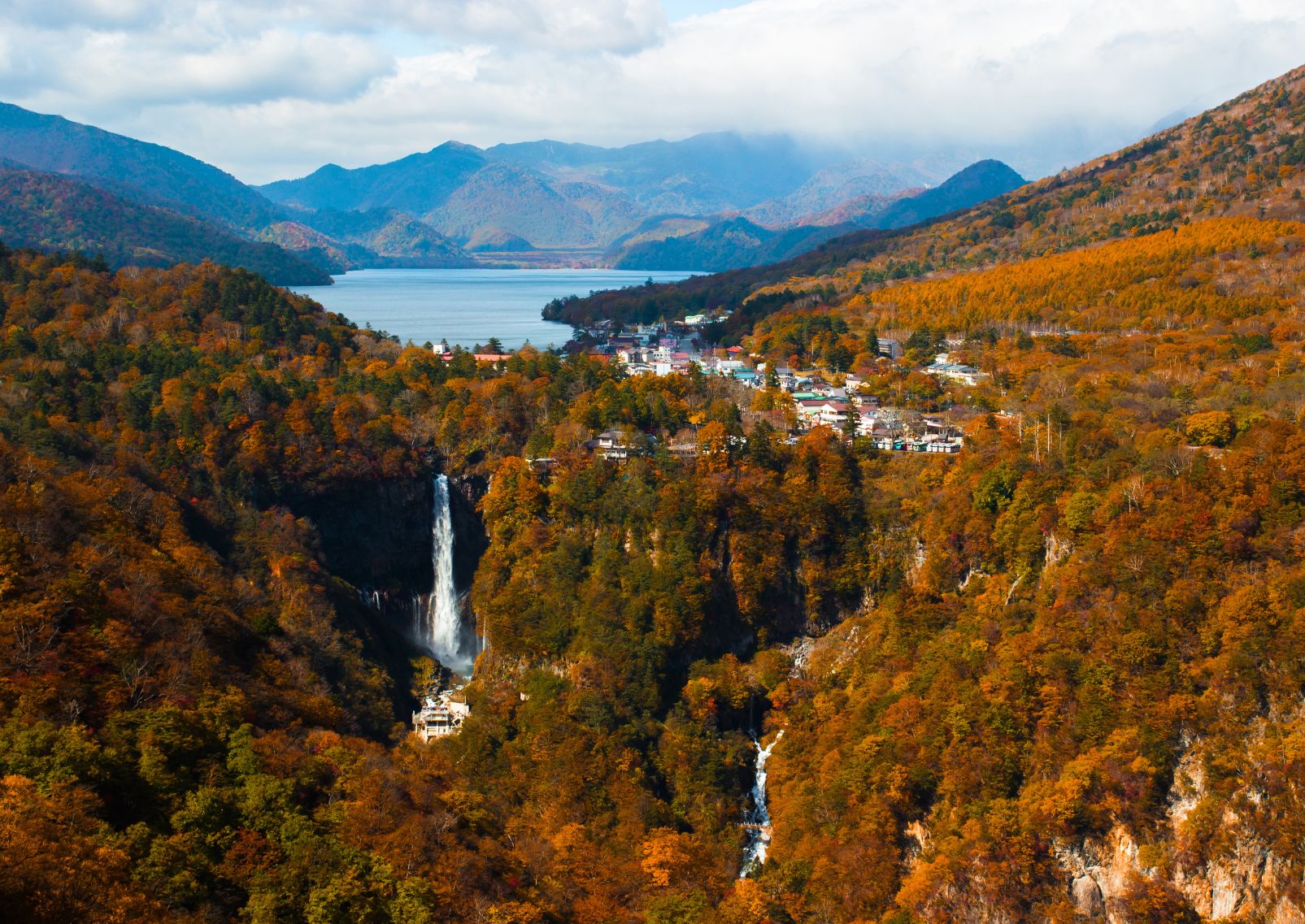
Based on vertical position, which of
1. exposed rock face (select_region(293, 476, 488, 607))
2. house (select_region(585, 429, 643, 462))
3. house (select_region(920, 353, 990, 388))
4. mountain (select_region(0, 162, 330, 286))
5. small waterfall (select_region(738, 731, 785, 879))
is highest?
mountain (select_region(0, 162, 330, 286))

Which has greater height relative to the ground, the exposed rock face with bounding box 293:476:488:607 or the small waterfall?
the exposed rock face with bounding box 293:476:488:607

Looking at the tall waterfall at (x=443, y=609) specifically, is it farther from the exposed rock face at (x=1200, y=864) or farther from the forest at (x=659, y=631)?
the exposed rock face at (x=1200, y=864)

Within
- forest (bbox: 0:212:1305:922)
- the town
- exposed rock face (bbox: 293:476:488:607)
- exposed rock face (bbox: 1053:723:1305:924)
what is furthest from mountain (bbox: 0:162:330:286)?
exposed rock face (bbox: 1053:723:1305:924)

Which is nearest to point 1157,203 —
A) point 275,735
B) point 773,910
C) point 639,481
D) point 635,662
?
point 639,481

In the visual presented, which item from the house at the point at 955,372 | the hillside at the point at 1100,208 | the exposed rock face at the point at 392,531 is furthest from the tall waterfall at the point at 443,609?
the hillside at the point at 1100,208

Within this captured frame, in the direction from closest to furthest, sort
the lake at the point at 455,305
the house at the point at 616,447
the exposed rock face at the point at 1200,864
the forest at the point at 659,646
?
the forest at the point at 659,646 → the exposed rock face at the point at 1200,864 → the house at the point at 616,447 → the lake at the point at 455,305

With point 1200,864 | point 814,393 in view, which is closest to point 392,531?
point 814,393

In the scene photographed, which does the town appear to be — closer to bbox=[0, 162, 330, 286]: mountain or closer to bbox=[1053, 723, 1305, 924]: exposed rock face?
bbox=[1053, 723, 1305, 924]: exposed rock face
